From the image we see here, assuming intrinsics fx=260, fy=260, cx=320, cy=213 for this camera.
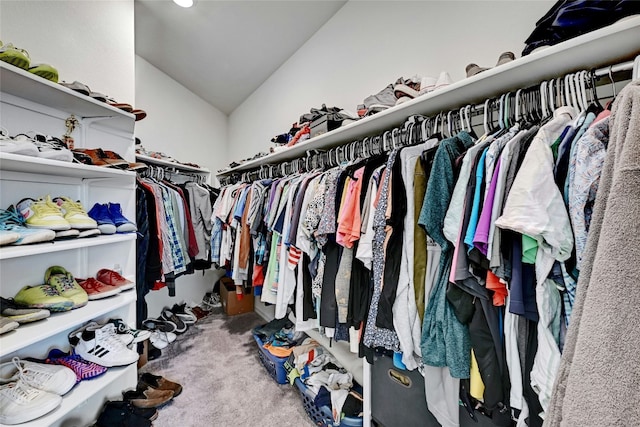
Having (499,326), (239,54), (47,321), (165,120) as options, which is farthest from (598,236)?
(165,120)

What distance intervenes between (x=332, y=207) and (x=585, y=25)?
0.88m

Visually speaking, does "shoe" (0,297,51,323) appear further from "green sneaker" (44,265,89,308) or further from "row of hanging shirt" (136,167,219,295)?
"row of hanging shirt" (136,167,219,295)

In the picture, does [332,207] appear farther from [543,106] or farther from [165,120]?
[165,120]

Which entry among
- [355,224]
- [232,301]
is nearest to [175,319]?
[232,301]

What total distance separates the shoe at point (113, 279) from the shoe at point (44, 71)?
885mm

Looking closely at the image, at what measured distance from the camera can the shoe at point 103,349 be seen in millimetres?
1120

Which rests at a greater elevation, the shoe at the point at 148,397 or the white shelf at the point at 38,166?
the white shelf at the point at 38,166

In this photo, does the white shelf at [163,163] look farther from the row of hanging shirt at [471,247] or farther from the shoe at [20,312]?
the row of hanging shirt at [471,247]

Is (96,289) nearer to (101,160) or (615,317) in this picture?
(101,160)

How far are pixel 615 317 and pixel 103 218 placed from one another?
1678 millimetres

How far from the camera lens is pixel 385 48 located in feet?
5.06

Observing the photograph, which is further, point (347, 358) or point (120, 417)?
point (347, 358)

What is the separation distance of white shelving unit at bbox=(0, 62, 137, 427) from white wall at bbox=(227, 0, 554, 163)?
4.32 ft

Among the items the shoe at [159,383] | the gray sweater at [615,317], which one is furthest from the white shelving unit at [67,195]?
the gray sweater at [615,317]
